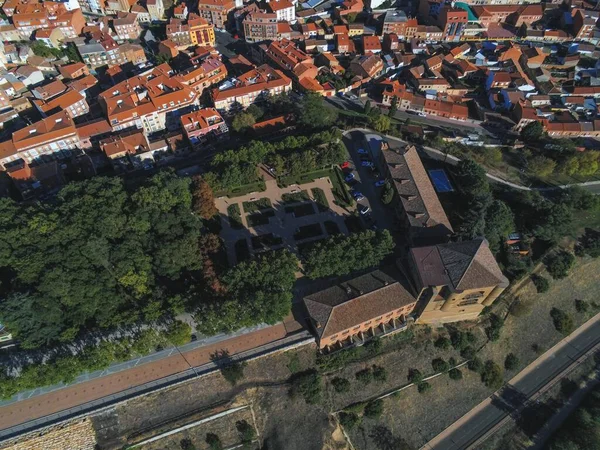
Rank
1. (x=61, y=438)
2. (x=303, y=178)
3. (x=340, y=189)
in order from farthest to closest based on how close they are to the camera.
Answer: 1. (x=303, y=178)
2. (x=340, y=189)
3. (x=61, y=438)

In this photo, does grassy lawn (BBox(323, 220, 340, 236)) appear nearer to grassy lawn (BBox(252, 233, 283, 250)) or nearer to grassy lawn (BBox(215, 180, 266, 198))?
grassy lawn (BBox(252, 233, 283, 250))

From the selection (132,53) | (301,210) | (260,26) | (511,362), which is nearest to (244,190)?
(301,210)

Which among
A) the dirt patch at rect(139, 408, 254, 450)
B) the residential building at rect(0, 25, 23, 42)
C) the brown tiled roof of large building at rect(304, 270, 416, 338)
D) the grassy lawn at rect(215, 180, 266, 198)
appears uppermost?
the residential building at rect(0, 25, 23, 42)

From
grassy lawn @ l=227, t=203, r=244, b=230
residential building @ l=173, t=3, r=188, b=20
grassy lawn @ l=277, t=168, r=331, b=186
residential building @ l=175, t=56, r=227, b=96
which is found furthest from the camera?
residential building @ l=173, t=3, r=188, b=20

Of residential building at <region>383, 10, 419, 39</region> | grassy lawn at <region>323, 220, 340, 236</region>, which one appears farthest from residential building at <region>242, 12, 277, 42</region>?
grassy lawn at <region>323, 220, 340, 236</region>

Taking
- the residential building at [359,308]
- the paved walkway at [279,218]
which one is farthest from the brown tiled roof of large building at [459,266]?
the paved walkway at [279,218]

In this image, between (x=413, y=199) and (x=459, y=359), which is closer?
(x=459, y=359)

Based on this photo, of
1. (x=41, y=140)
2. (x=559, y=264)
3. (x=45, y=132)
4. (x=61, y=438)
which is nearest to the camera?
(x=61, y=438)

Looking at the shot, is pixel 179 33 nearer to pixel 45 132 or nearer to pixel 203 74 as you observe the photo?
pixel 203 74
